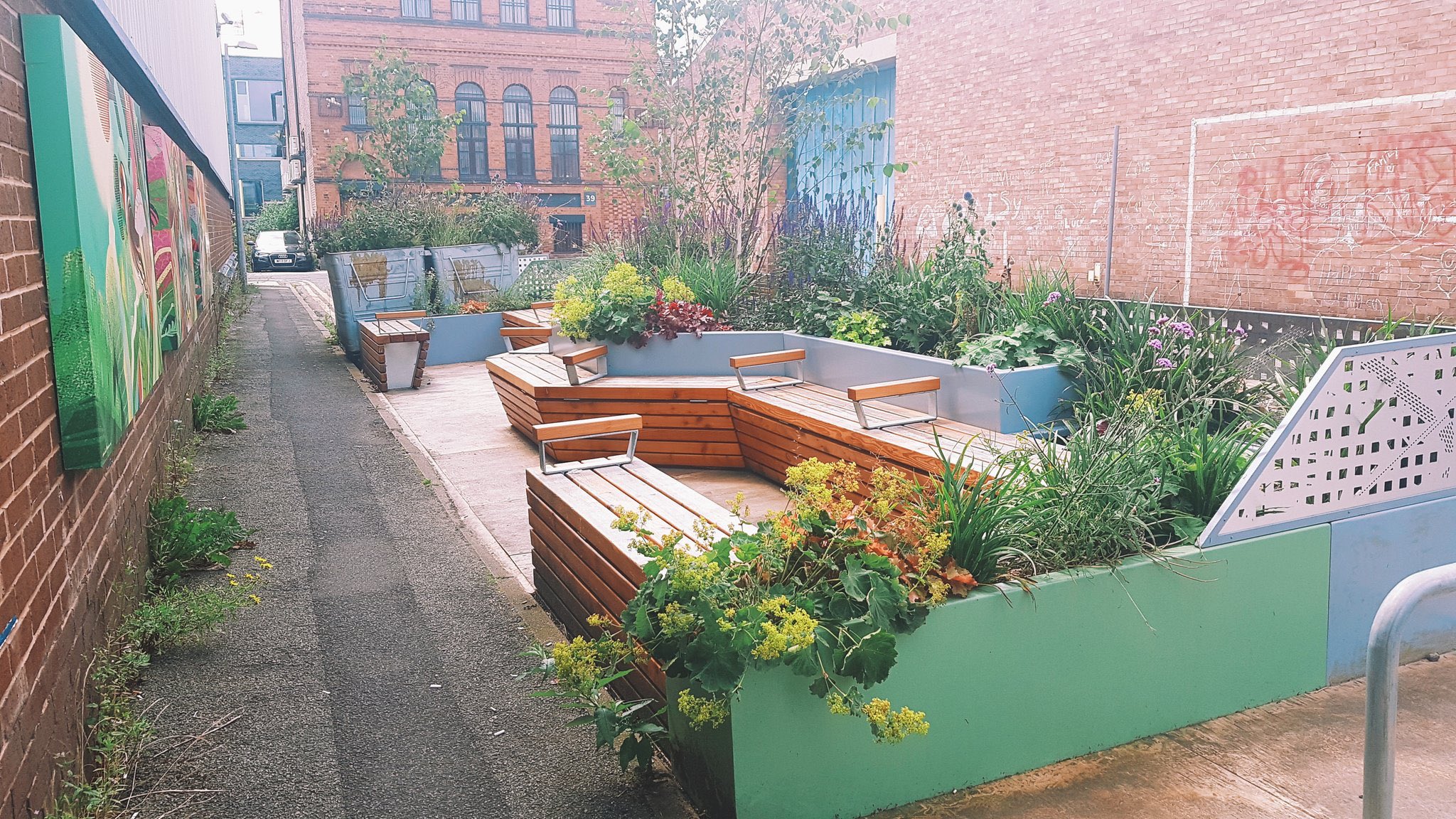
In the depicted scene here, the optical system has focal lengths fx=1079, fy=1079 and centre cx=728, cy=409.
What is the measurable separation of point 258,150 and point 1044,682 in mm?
64603

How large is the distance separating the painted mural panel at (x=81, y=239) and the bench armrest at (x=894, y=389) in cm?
334

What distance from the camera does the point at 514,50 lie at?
119ft

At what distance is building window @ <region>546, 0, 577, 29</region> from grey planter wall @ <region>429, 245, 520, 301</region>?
24.9 m

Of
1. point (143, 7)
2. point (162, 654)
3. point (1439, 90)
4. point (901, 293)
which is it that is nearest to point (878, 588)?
point (162, 654)

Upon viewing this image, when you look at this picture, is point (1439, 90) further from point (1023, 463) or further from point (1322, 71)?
point (1023, 463)

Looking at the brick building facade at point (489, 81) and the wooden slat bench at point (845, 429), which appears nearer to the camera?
the wooden slat bench at point (845, 429)

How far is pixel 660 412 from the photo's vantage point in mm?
7332

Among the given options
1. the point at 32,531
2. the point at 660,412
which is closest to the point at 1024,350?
the point at 660,412

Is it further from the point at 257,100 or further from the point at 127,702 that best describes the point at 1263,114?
the point at 257,100

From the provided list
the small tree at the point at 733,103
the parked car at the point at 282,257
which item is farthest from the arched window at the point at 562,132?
the small tree at the point at 733,103

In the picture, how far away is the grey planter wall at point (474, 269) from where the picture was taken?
1384 centimetres

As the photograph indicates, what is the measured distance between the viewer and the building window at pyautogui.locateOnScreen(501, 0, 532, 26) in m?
36.2

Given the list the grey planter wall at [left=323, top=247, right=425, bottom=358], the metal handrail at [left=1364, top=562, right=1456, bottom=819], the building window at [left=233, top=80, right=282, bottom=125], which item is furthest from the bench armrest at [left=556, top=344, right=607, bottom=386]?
the building window at [left=233, top=80, right=282, bottom=125]

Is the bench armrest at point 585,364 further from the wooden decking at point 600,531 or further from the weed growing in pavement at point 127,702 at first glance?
the weed growing in pavement at point 127,702
